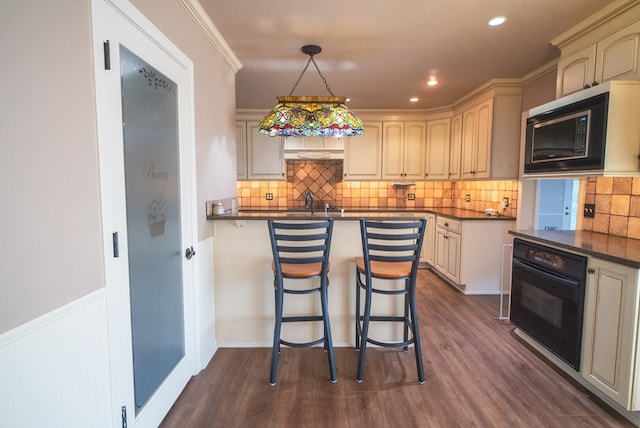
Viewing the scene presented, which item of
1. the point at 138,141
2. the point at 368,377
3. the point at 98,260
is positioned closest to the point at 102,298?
the point at 98,260

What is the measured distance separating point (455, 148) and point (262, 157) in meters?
2.97

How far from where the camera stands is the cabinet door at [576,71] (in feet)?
7.61

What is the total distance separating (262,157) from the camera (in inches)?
196

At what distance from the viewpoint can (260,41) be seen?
2611mm

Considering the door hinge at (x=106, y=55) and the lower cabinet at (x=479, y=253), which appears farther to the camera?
the lower cabinet at (x=479, y=253)

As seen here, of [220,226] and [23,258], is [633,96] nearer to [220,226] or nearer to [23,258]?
[220,226]

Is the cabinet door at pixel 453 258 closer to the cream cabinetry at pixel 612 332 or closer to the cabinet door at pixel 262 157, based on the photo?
the cream cabinetry at pixel 612 332

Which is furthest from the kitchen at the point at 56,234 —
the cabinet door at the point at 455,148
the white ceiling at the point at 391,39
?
the cabinet door at the point at 455,148

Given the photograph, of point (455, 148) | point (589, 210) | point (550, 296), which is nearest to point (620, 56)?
point (589, 210)

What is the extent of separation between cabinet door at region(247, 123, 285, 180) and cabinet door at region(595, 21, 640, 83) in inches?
A: 149

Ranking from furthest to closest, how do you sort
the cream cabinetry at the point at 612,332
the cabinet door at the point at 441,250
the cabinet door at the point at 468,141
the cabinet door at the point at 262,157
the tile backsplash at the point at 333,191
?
1. the tile backsplash at the point at 333,191
2. the cabinet door at the point at 262,157
3. the cabinet door at the point at 441,250
4. the cabinet door at the point at 468,141
5. the cream cabinetry at the point at 612,332

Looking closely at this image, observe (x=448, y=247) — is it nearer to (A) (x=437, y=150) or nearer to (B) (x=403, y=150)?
(A) (x=437, y=150)

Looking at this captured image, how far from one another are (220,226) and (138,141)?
1.15 m

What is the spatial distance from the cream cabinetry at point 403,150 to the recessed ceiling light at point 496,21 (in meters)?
2.66
